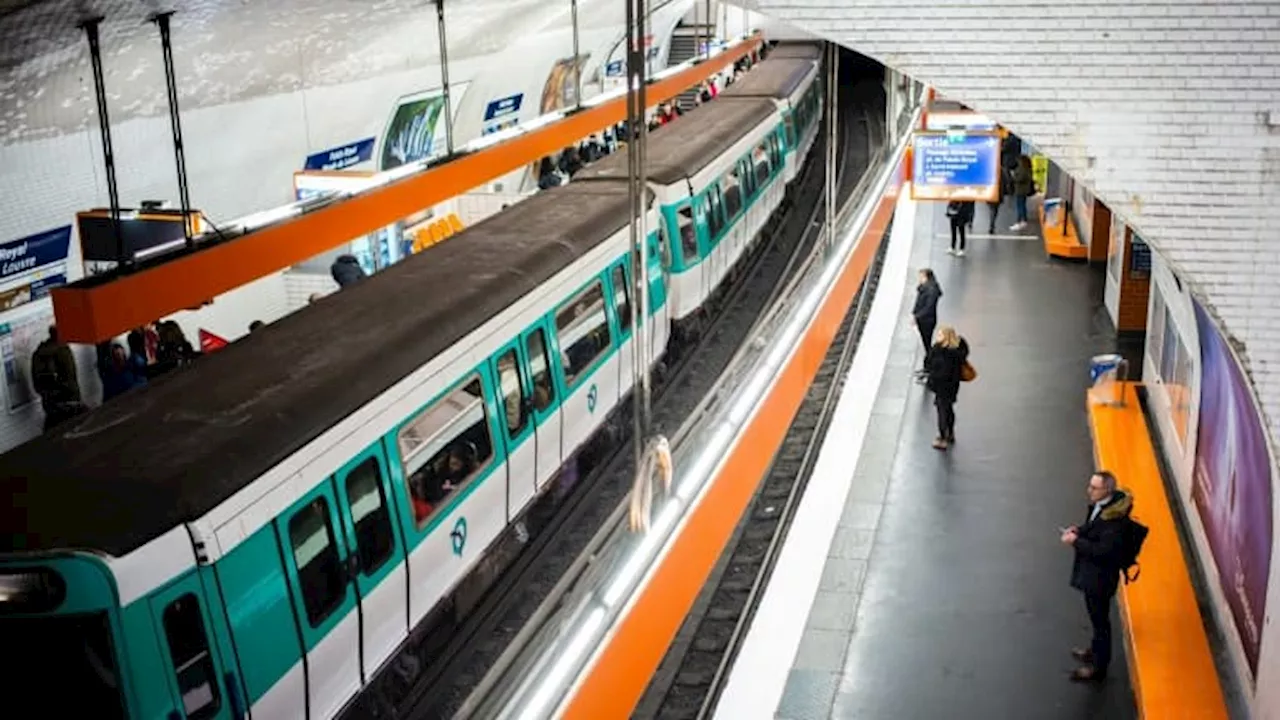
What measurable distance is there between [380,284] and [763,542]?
3.60 m

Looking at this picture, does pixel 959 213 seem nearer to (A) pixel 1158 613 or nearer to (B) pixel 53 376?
(A) pixel 1158 613

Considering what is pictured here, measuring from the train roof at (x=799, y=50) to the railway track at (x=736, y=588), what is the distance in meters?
13.5

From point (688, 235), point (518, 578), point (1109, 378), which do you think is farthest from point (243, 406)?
point (1109, 378)

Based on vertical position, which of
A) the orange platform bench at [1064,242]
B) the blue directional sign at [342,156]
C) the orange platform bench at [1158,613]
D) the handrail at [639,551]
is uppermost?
the blue directional sign at [342,156]

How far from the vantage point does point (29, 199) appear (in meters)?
10.8

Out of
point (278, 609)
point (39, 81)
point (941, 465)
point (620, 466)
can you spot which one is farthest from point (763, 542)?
point (39, 81)

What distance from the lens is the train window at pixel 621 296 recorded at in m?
10.2

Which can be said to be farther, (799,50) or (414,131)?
(799,50)

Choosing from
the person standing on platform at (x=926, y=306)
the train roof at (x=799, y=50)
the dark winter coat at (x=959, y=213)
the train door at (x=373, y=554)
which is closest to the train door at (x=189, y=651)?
the train door at (x=373, y=554)

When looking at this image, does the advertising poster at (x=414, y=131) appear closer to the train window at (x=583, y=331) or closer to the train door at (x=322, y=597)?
the train window at (x=583, y=331)

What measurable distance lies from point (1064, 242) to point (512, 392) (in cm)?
1449

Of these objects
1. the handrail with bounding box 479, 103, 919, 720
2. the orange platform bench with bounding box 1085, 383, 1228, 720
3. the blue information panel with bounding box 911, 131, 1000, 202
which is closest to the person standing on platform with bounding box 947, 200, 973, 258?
the blue information panel with bounding box 911, 131, 1000, 202

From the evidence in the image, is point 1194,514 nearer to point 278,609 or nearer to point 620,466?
point 620,466

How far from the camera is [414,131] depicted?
1736cm
